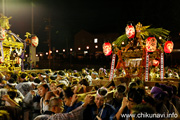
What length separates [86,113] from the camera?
9.66ft

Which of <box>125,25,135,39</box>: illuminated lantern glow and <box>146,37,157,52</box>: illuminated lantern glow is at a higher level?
<box>125,25,135,39</box>: illuminated lantern glow

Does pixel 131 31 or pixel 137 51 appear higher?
pixel 131 31

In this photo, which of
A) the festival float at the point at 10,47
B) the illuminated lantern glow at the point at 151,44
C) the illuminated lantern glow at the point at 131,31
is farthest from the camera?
the festival float at the point at 10,47

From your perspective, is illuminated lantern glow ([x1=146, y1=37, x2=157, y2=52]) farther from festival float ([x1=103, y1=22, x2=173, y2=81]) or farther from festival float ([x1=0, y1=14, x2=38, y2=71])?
festival float ([x1=0, y1=14, x2=38, y2=71])

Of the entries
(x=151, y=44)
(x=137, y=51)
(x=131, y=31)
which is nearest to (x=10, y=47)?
(x=131, y=31)

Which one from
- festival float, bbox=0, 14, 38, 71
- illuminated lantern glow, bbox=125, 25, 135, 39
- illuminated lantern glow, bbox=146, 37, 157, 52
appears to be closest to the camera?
illuminated lantern glow, bbox=146, 37, 157, 52

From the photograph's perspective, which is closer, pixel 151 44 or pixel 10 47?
pixel 151 44

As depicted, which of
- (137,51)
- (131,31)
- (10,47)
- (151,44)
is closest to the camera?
(151,44)

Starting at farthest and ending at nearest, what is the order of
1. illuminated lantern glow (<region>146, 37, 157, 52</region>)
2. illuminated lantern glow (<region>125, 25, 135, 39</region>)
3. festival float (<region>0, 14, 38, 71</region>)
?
festival float (<region>0, 14, 38, 71</region>)
illuminated lantern glow (<region>125, 25, 135, 39</region>)
illuminated lantern glow (<region>146, 37, 157, 52</region>)

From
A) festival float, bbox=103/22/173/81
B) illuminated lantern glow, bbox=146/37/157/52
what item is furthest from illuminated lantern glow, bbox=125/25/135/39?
illuminated lantern glow, bbox=146/37/157/52

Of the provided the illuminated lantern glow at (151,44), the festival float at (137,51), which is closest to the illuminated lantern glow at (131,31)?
the festival float at (137,51)

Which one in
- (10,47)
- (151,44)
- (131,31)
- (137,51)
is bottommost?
(137,51)

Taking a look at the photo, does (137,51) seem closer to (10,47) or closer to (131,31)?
(131,31)

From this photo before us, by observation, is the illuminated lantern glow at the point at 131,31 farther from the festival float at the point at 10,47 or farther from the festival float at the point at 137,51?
the festival float at the point at 10,47
